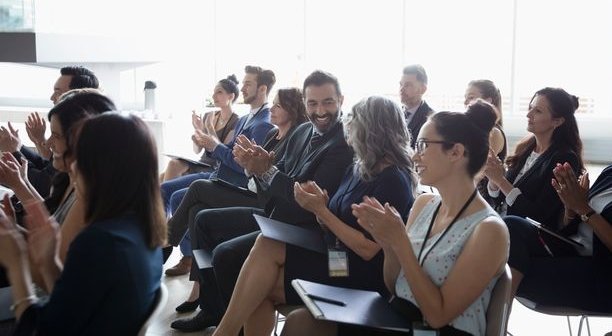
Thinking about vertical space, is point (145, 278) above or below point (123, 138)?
below

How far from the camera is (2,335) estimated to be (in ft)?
7.44

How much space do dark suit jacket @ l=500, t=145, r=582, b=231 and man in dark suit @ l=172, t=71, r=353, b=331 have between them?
785 millimetres

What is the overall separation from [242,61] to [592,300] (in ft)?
28.9

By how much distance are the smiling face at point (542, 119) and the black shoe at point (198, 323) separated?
1.71 metres

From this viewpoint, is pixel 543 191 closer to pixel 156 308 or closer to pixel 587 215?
pixel 587 215

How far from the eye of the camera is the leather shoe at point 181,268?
4.42m

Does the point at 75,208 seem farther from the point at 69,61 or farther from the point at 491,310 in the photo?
the point at 69,61

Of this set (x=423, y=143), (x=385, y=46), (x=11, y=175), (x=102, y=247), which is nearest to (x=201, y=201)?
(x=11, y=175)

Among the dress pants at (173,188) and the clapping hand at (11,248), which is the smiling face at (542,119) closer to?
the dress pants at (173,188)

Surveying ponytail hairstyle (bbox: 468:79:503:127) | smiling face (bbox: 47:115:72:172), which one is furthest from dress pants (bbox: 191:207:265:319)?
ponytail hairstyle (bbox: 468:79:503:127)

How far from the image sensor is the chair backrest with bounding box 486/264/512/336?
6.66 feet

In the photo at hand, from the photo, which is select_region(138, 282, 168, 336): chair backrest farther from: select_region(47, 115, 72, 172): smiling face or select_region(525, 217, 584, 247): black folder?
select_region(525, 217, 584, 247): black folder

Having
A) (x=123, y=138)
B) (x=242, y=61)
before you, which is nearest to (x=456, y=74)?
(x=242, y=61)

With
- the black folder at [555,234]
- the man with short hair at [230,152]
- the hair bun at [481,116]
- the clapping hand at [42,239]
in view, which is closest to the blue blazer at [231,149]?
the man with short hair at [230,152]
